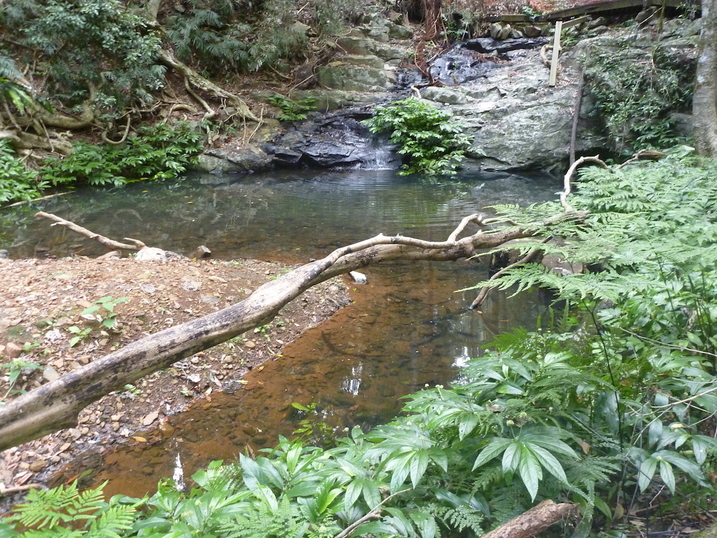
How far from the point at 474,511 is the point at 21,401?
1612mm

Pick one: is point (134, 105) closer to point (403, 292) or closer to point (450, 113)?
point (450, 113)

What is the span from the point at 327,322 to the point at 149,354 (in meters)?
2.58

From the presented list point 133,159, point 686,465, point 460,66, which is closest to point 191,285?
point 686,465

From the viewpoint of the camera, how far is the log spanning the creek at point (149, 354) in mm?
1730

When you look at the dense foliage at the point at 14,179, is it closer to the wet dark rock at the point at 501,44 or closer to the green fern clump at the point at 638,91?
the green fern clump at the point at 638,91

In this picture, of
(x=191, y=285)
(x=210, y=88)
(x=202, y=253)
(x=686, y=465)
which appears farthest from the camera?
(x=210, y=88)

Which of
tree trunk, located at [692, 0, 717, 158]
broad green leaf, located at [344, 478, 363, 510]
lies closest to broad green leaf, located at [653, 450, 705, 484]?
broad green leaf, located at [344, 478, 363, 510]

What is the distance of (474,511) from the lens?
143 cm

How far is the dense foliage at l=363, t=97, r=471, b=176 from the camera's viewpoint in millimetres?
11891

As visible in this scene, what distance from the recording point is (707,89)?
6.97 m

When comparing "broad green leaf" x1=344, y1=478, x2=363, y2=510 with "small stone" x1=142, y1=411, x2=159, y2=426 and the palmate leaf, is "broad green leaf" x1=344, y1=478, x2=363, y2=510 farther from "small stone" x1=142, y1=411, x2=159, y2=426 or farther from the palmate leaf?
"small stone" x1=142, y1=411, x2=159, y2=426

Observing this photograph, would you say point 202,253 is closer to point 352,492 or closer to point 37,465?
point 37,465

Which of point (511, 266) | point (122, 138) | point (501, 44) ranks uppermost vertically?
point (501, 44)

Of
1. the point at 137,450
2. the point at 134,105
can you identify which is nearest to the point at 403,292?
the point at 137,450
